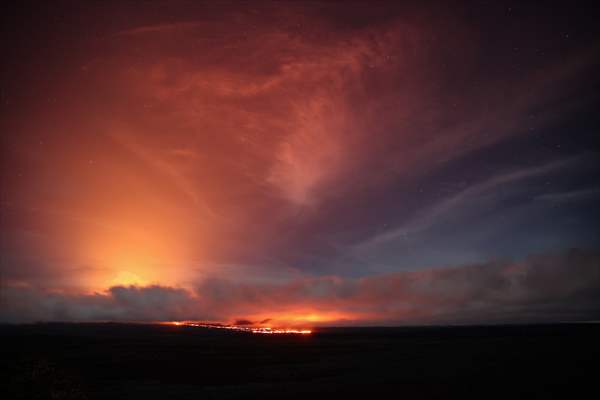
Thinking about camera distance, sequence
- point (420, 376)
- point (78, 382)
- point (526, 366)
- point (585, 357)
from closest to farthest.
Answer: point (78, 382) < point (420, 376) < point (526, 366) < point (585, 357)

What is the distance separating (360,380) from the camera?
40844 millimetres

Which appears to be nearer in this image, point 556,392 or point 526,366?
point 556,392

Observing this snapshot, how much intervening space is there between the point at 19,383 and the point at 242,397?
2521 cm


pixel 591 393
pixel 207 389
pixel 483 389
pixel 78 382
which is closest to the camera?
pixel 591 393

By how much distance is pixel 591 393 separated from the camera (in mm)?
33000

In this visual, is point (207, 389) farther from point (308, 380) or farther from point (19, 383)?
point (19, 383)

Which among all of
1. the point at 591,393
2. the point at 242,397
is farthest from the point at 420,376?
the point at 242,397

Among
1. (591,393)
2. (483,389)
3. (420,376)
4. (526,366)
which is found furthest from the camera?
(526,366)

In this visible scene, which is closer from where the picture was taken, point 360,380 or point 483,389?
point 483,389

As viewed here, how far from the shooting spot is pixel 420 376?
43.2 m

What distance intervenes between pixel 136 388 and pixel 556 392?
134ft

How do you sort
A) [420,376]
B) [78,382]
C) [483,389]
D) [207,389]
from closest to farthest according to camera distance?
[483,389], [207,389], [78,382], [420,376]

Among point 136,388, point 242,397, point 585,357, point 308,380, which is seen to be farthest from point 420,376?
point 585,357

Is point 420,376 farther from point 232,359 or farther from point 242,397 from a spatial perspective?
point 232,359
